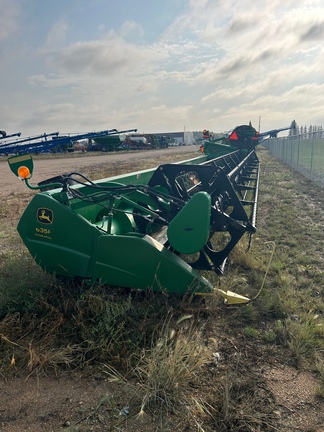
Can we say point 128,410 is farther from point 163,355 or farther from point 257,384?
point 257,384

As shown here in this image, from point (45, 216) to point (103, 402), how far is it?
62.7 inches

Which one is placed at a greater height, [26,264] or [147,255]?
[147,255]

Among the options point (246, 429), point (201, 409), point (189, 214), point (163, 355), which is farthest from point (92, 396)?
point (189, 214)

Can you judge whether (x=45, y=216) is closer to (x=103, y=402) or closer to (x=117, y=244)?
(x=117, y=244)

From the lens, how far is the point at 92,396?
1924 millimetres

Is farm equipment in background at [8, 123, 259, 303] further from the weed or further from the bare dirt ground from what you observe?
the bare dirt ground

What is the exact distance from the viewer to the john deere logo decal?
2.83 m

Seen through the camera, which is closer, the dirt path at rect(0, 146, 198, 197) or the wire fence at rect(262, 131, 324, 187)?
the wire fence at rect(262, 131, 324, 187)

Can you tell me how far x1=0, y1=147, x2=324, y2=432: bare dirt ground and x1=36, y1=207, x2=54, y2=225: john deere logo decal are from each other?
1.20 m

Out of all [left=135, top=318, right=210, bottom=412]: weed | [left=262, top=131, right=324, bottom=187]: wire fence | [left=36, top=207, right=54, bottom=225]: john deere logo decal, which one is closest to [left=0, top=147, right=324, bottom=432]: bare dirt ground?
[left=135, top=318, right=210, bottom=412]: weed

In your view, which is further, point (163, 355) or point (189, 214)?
point (189, 214)

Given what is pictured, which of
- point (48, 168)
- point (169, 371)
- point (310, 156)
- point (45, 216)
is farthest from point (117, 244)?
point (48, 168)

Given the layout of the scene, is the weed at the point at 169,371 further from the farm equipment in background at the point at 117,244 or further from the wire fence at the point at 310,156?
the wire fence at the point at 310,156

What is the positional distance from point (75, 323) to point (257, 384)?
1.35m
